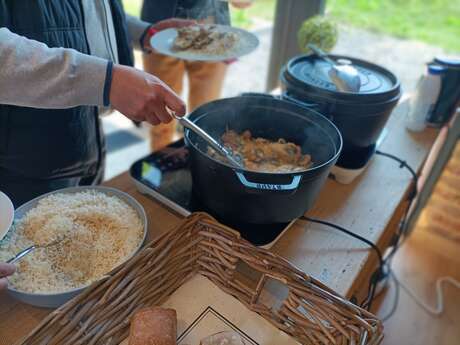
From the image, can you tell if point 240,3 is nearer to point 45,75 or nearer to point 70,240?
point 45,75

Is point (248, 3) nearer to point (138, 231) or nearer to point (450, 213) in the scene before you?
point (138, 231)

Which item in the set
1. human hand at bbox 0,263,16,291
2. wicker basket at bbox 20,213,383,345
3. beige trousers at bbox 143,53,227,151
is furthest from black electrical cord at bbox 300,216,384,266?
beige trousers at bbox 143,53,227,151

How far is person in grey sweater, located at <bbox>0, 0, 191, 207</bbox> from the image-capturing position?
1.94 feet

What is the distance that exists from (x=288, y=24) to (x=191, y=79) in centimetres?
48

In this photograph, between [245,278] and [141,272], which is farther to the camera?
[245,278]

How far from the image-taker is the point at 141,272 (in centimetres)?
60

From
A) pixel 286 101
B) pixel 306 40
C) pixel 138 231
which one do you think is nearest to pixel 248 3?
pixel 306 40

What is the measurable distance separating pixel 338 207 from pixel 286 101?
29 cm

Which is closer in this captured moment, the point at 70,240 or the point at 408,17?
the point at 70,240

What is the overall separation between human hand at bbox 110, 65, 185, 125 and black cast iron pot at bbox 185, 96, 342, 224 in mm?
74

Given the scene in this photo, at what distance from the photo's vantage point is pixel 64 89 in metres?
0.60

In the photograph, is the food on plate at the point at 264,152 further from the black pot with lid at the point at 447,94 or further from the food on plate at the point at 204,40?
the black pot with lid at the point at 447,94

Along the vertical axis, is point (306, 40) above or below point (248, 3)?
below

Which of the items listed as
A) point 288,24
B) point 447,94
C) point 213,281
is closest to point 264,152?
point 213,281
